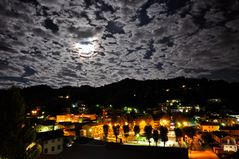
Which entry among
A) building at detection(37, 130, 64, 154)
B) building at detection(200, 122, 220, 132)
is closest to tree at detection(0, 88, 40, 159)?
building at detection(37, 130, 64, 154)

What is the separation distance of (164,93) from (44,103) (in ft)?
300

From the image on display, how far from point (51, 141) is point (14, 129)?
26015mm

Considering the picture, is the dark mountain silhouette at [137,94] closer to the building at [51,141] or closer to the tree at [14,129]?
the building at [51,141]

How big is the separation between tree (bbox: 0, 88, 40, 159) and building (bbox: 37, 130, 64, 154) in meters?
24.1

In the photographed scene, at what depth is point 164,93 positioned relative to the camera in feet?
501

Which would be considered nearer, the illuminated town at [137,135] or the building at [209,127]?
the illuminated town at [137,135]

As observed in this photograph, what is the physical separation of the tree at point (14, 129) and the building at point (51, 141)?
949 inches

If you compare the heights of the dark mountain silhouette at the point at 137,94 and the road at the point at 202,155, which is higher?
the dark mountain silhouette at the point at 137,94

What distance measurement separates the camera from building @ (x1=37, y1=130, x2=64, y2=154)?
1319 inches

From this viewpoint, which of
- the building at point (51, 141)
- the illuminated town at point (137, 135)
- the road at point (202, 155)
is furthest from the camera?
the building at point (51, 141)

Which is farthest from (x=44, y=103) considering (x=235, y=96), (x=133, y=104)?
(x=235, y=96)

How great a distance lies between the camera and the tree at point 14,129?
1057cm

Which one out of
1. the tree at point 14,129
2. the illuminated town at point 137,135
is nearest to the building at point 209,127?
the illuminated town at point 137,135

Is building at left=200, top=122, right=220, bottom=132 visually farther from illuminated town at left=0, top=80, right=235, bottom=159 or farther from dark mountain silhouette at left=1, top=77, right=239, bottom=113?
dark mountain silhouette at left=1, top=77, right=239, bottom=113
